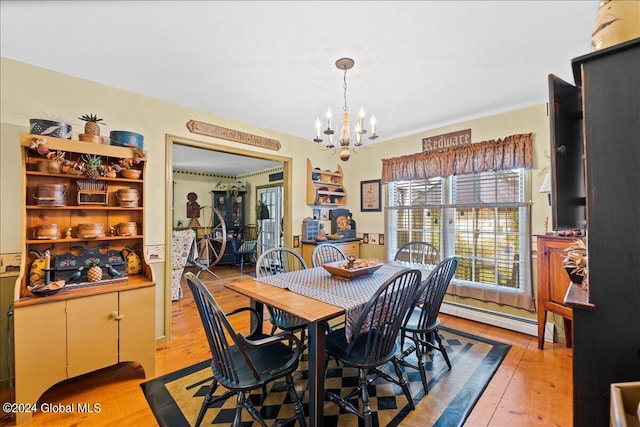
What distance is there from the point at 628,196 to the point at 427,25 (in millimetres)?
1455

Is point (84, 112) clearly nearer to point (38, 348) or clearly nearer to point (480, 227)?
point (38, 348)

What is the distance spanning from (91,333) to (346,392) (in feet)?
6.16

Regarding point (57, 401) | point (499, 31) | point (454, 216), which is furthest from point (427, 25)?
point (57, 401)

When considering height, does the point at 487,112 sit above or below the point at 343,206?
above

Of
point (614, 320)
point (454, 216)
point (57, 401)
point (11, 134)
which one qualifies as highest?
point (11, 134)

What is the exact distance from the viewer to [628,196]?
0.78 m

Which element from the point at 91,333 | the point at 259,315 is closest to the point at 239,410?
the point at 259,315

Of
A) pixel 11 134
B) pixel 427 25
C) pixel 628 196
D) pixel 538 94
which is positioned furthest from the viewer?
pixel 538 94

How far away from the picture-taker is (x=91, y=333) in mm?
1985

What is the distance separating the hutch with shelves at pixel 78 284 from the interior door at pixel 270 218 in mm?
3899

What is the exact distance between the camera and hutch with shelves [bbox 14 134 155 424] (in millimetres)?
1804

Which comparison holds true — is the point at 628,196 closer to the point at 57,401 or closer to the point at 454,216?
the point at 454,216

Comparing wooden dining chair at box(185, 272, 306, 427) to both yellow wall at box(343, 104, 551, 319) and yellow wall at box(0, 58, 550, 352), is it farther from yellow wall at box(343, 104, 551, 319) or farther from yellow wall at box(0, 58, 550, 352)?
yellow wall at box(343, 104, 551, 319)

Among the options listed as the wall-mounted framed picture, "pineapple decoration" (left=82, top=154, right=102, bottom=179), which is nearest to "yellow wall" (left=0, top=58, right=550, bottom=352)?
the wall-mounted framed picture
